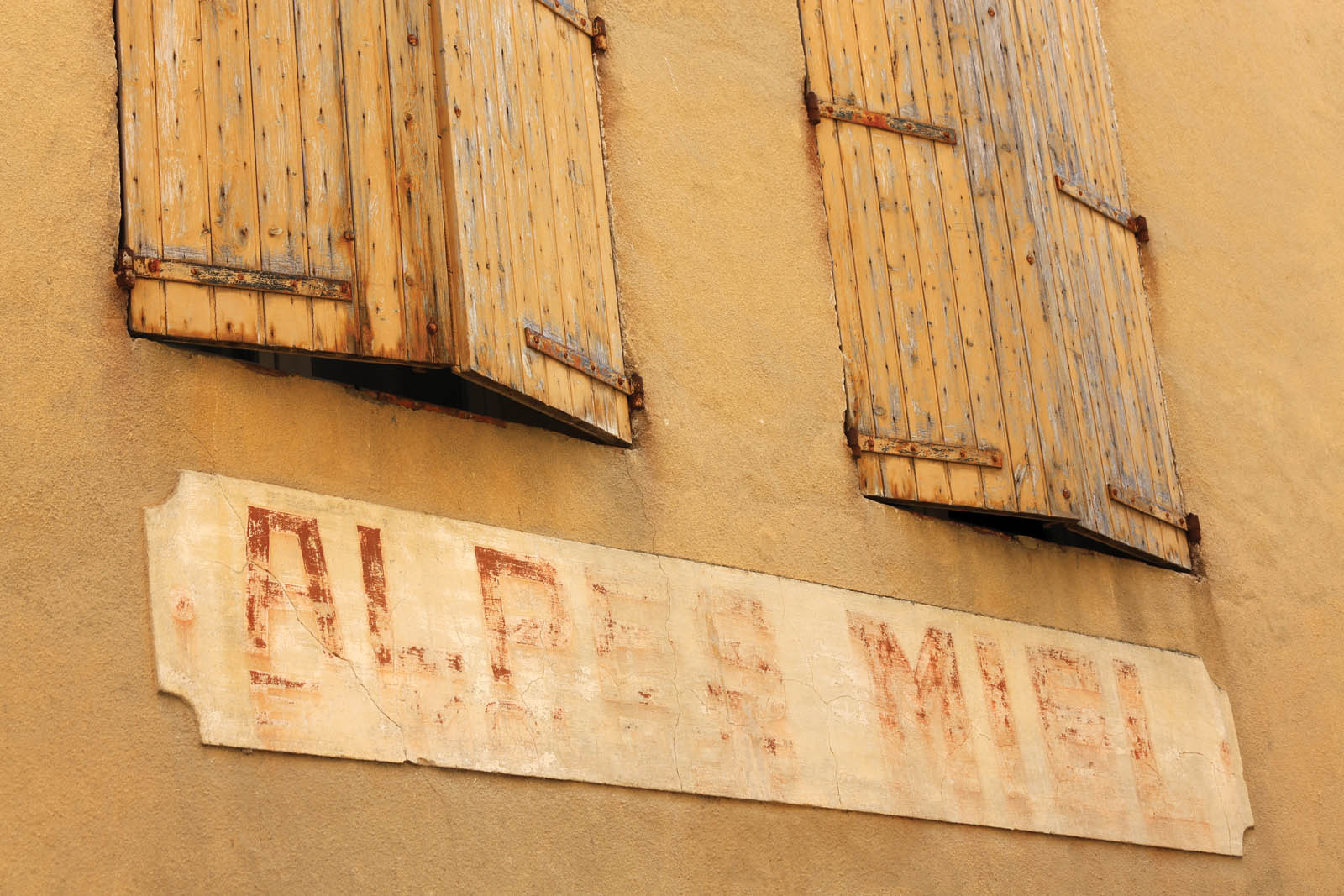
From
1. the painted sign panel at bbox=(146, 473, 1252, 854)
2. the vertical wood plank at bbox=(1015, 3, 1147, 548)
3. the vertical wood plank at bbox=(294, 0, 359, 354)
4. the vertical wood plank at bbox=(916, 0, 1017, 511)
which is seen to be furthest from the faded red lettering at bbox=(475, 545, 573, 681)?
the vertical wood plank at bbox=(1015, 3, 1147, 548)

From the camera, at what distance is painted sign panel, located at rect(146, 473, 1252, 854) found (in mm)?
4867

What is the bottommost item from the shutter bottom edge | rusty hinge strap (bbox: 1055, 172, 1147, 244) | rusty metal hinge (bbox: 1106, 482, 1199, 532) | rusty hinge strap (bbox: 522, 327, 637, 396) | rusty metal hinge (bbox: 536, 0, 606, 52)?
the shutter bottom edge

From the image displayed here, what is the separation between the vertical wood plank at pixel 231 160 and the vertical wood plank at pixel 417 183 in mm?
462

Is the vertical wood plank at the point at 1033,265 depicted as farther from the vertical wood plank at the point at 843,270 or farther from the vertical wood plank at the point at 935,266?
the vertical wood plank at the point at 843,270

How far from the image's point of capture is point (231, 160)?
5184mm

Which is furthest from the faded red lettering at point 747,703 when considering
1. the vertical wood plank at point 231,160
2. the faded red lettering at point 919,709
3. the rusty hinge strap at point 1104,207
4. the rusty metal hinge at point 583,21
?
the rusty hinge strap at point 1104,207

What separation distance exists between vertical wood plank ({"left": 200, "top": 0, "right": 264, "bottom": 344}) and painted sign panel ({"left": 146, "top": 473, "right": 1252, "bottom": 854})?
1.58 ft

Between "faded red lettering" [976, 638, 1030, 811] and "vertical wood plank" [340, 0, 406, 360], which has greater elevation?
"vertical wood plank" [340, 0, 406, 360]

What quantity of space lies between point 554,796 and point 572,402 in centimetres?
123

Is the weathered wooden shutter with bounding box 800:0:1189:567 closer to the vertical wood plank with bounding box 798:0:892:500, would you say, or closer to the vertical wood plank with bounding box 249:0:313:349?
the vertical wood plank with bounding box 798:0:892:500

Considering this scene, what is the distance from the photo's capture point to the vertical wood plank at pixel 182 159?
5012 millimetres

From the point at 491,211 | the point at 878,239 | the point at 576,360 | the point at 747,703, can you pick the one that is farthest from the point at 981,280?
the point at 491,211

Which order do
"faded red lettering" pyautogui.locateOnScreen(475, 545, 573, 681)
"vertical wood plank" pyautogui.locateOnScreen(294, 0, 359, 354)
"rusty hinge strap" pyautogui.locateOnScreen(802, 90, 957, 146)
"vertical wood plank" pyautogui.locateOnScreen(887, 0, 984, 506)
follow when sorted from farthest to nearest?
1. "rusty hinge strap" pyautogui.locateOnScreen(802, 90, 957, 146)
2. "vertical wood plank" pyautogui.locateOnScreen(887, 0, 984, 506)
3. "faded red lettering" pyautogui.locateOnScreen(475, 545, 573, 681)
4. "vertical wood plank" pyautogui.locateOnScreen(294, 0, 359, 354)

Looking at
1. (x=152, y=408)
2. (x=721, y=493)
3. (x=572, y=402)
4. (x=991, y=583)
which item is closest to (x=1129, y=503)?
(x=991, y=583)
